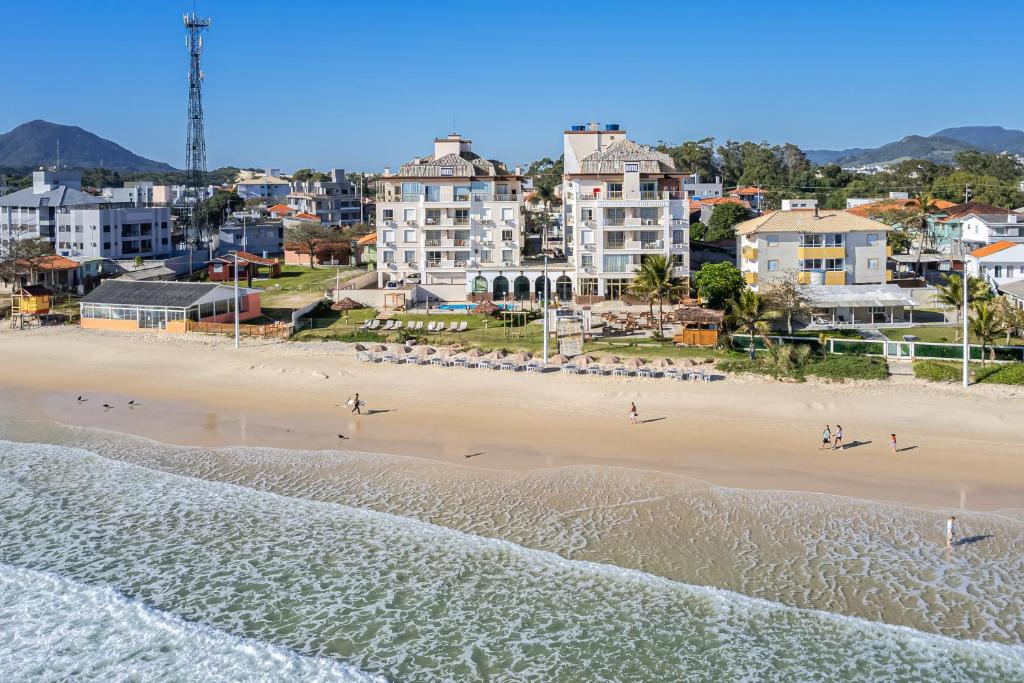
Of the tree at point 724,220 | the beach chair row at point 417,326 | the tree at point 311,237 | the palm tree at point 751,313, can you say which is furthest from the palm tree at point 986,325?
the tree at point 311,237

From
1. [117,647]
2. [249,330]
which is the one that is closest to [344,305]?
[249,330]

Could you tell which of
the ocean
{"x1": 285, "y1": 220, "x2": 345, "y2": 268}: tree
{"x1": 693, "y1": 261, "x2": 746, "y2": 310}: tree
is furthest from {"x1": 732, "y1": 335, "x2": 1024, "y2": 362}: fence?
{"x1": 285, "y1": 220, "x2": 345, "y2": 268}: tree

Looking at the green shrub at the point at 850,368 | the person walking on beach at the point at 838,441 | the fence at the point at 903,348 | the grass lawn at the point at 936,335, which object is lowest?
the person walking on beach at the point at 838,441

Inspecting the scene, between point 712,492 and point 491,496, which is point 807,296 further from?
point 491,496

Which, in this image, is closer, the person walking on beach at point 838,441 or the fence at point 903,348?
the person walking on beach at point 838,441

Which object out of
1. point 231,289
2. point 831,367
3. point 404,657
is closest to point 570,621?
point 404,657

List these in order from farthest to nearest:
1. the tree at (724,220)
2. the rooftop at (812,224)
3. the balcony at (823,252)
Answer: the tree at (724,220) < the rooftop at (812,224) < the balcony at (823,252)

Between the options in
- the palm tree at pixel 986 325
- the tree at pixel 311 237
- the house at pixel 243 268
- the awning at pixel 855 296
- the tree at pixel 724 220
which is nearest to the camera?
the palm tree at pixel 986 325

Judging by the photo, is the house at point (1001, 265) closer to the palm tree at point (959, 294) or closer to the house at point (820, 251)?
the house at point (820, 251)
